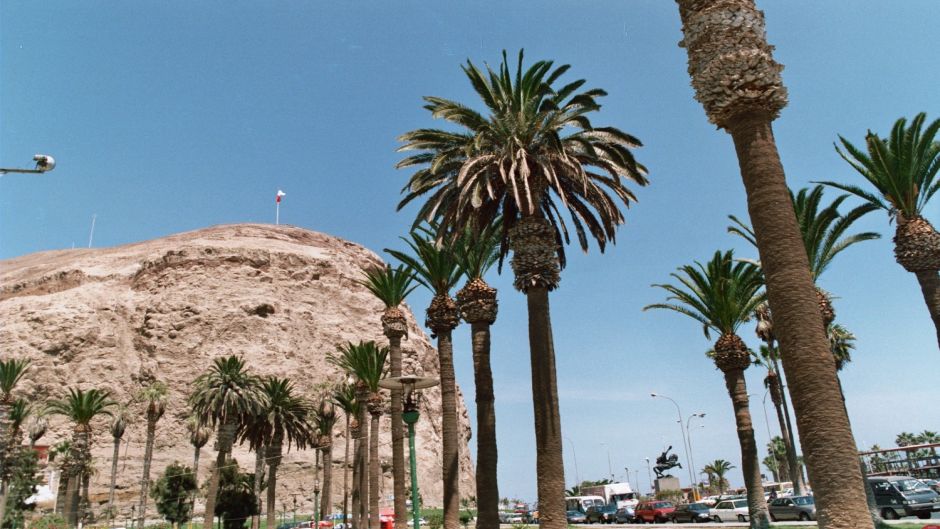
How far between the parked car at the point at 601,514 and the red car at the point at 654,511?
3316 millimetres

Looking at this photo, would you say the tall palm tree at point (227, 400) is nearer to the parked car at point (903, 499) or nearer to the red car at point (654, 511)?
the red car at point (654, 511)

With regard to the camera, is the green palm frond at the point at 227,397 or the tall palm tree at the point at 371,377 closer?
the tall palm tree at the point at 371,377

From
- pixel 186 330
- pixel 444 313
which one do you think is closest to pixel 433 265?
pixel 444 313

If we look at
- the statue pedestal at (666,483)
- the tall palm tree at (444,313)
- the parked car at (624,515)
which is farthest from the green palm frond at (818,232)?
the statue pedestal at (666,483)

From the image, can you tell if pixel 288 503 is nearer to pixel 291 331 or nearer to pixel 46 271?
pixel 291 331

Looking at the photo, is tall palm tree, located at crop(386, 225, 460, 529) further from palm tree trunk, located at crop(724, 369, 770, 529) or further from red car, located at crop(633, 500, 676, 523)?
red car, located at crop(633, 500, 676, 523)

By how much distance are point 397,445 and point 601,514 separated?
23.1 metres

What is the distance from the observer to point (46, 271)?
A: 371 ft

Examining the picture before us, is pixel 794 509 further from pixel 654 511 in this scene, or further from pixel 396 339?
pixel 396 339

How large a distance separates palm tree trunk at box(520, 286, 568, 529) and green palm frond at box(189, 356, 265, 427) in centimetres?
3079

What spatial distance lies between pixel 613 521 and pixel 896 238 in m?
31.7

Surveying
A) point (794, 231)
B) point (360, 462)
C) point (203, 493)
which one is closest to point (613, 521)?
point (360, 462)

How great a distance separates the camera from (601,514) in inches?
1807

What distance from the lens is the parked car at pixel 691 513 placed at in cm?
3769
